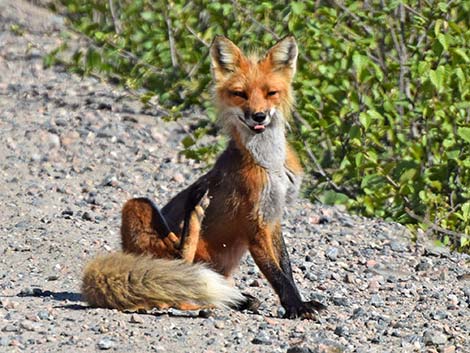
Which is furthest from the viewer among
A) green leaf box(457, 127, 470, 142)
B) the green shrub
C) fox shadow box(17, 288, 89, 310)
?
the green shrub

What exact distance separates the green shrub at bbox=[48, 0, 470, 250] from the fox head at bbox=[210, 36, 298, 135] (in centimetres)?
211

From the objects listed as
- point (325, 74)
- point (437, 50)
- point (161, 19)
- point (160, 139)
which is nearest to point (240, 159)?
point (437, 50)

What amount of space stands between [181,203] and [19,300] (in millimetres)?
1275

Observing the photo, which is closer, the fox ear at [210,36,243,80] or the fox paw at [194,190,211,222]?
the fox paw at [194,190,211,222]

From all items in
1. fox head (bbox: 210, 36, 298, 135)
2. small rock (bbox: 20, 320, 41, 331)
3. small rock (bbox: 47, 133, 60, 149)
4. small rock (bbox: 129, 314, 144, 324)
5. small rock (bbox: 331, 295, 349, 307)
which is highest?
fox head (bbox: 210, 36, 298, 135)

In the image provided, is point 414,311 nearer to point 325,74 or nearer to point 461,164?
point 461,164

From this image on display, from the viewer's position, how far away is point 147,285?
6.73 meters

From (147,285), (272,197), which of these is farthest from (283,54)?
(147,285)

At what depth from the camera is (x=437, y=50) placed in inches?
375

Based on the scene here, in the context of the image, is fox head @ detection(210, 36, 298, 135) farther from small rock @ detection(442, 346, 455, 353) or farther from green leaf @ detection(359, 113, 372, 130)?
green leaf @ detection(359, 113, 372, 130)

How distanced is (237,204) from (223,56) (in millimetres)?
1040

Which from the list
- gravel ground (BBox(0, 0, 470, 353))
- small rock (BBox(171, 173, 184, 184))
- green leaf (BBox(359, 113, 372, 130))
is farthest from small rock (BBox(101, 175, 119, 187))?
green leaf (BBox(359, 113, 372, 130))

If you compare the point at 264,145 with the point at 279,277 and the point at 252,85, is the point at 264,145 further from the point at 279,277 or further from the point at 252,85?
the point at 279,277

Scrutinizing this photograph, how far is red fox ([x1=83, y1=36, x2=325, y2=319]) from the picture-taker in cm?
715
